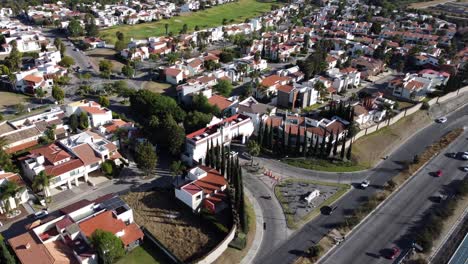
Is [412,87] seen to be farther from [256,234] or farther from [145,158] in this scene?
[145,158]

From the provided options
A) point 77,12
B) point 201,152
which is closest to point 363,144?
point 201,152

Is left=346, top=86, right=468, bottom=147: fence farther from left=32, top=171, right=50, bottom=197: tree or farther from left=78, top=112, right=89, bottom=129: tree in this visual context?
left=32, top=171, right=50, bottom=197: tree

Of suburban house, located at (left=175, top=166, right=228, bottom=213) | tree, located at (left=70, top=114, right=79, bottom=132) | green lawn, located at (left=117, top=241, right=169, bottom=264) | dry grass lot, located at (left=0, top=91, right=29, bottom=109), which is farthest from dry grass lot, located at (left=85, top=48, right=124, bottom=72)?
green lawn, located at (left=117, top=241, right=169, bottom=264)

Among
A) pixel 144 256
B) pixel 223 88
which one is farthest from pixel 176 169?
pixel 223 88

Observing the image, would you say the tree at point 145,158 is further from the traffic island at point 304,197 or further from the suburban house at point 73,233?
the traffic island at point 304,197

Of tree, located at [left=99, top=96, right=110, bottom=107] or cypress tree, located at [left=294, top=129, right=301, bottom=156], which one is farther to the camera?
tree, located at [left=99, top=96, right=110, bottom=107]

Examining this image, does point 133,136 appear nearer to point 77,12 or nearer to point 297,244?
point 297,244
